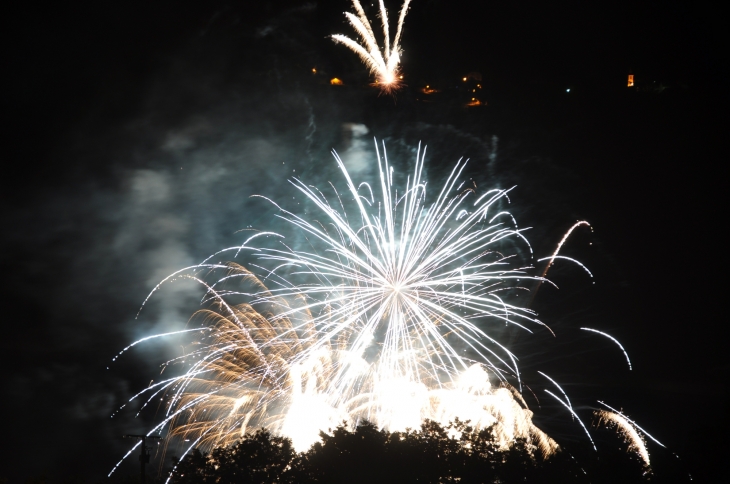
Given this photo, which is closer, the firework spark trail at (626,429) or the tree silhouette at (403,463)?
the tree silhouette at (403,463)

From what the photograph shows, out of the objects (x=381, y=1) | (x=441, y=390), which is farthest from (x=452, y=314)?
(x=381, y=1)

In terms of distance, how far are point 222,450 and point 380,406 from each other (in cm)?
538

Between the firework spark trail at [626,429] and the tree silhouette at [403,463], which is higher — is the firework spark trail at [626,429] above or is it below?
below

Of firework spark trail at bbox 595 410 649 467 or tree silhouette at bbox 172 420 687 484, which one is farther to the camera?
firework spark trail at bbox 595 410 649 467

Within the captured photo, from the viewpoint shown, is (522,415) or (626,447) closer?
(626,447)

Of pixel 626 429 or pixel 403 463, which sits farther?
pixel 626 429

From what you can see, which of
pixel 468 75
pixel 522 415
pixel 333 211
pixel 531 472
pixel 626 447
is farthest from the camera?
pixel 468 75

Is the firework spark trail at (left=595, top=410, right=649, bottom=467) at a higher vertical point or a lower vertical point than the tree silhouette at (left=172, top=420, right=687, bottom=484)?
lower

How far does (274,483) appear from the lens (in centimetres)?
1509

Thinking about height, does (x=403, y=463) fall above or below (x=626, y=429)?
above

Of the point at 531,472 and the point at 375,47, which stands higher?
the point at 375,47

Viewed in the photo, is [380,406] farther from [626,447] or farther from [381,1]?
[381,1]

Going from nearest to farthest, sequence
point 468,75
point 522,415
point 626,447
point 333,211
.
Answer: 1. point 626,447
2. point 522,415
3. point 333,211
4. point 468,75

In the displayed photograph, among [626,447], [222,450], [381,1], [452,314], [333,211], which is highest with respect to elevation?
[381,1]
